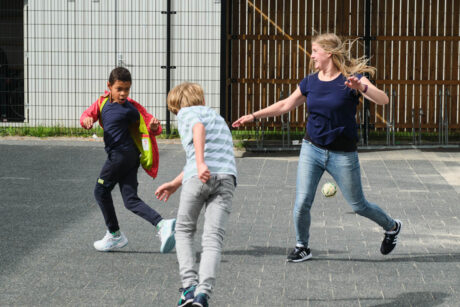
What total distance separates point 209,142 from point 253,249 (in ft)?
6.72

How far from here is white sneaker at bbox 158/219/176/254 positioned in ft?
20.5

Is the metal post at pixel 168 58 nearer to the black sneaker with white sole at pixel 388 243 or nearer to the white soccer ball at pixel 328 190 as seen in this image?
the white soccer ball at pixel 328 190

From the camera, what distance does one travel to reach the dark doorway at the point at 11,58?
1642cm

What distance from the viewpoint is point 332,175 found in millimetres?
6715

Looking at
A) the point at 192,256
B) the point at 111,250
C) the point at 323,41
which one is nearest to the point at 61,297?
the point at 192,256

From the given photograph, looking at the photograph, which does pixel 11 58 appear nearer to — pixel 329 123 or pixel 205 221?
pixel 329 123

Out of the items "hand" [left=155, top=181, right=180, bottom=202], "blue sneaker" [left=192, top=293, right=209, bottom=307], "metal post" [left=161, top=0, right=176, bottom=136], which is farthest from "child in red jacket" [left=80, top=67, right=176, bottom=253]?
"metal post" [left=161, top=0, right=176, bottom=136]

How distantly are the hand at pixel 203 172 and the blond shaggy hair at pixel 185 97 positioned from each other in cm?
51

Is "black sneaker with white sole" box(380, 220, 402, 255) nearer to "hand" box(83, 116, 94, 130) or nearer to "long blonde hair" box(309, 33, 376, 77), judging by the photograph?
"long blonde hair" box(309, 33, 376, 77)

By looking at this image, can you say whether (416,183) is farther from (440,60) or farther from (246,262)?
(440,60)

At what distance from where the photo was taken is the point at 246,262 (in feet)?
22.0

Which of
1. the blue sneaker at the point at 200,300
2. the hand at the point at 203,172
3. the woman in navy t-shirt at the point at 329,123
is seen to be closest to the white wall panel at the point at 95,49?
the woman in navy t-shirt at the point at 329,123

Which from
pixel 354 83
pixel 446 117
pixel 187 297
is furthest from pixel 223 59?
pixel 187 297

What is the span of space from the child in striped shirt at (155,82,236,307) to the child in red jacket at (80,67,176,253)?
1.58 m
